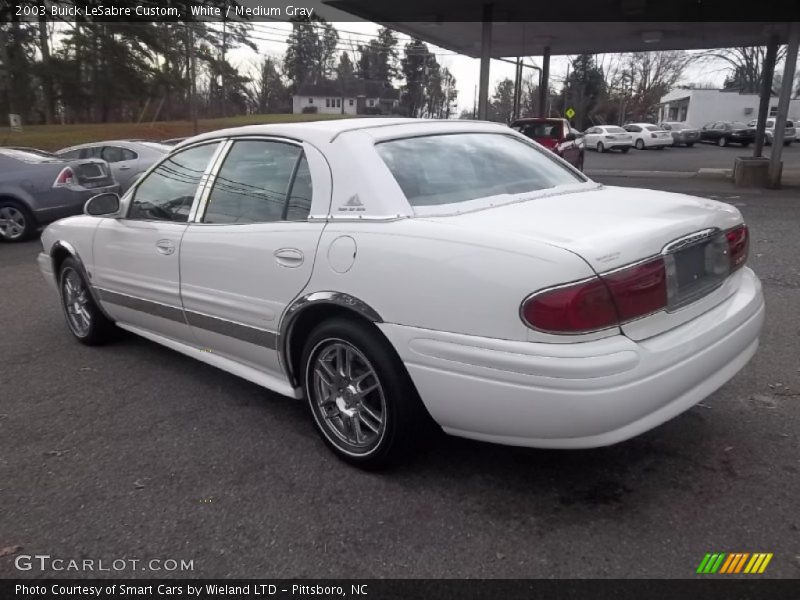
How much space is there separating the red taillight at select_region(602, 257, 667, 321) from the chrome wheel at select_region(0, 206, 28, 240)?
1041 cm

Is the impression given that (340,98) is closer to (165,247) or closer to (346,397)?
(165,247)

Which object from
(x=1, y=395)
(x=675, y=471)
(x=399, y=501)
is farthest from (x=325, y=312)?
(x=1, y=395)

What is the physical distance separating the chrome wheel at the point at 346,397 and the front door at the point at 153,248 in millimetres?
1155

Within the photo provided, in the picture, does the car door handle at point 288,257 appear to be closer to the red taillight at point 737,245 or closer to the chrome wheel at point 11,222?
the red taillight at point 737,245

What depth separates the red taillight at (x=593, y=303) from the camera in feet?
7.85

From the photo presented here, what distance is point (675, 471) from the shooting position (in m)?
3.03

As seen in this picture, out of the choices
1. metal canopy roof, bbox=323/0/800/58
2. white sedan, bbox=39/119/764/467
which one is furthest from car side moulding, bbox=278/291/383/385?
metal canopy roof, bbox=323/0/800/58

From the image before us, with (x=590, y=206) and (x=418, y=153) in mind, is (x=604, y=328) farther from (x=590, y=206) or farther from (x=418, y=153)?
(x=418, y=153)

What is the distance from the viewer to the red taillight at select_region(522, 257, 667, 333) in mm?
2393

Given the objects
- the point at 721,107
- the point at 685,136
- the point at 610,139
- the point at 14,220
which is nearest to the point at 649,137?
the point at 610,139

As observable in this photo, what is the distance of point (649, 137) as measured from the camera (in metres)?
39.2

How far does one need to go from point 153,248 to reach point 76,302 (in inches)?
55.7

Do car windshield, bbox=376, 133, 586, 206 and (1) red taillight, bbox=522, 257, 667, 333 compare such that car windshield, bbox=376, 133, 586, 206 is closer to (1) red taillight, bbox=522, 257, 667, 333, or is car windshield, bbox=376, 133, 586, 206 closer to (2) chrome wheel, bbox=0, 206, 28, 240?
(1) red taillight, bbox=522, 257, 667, 333
